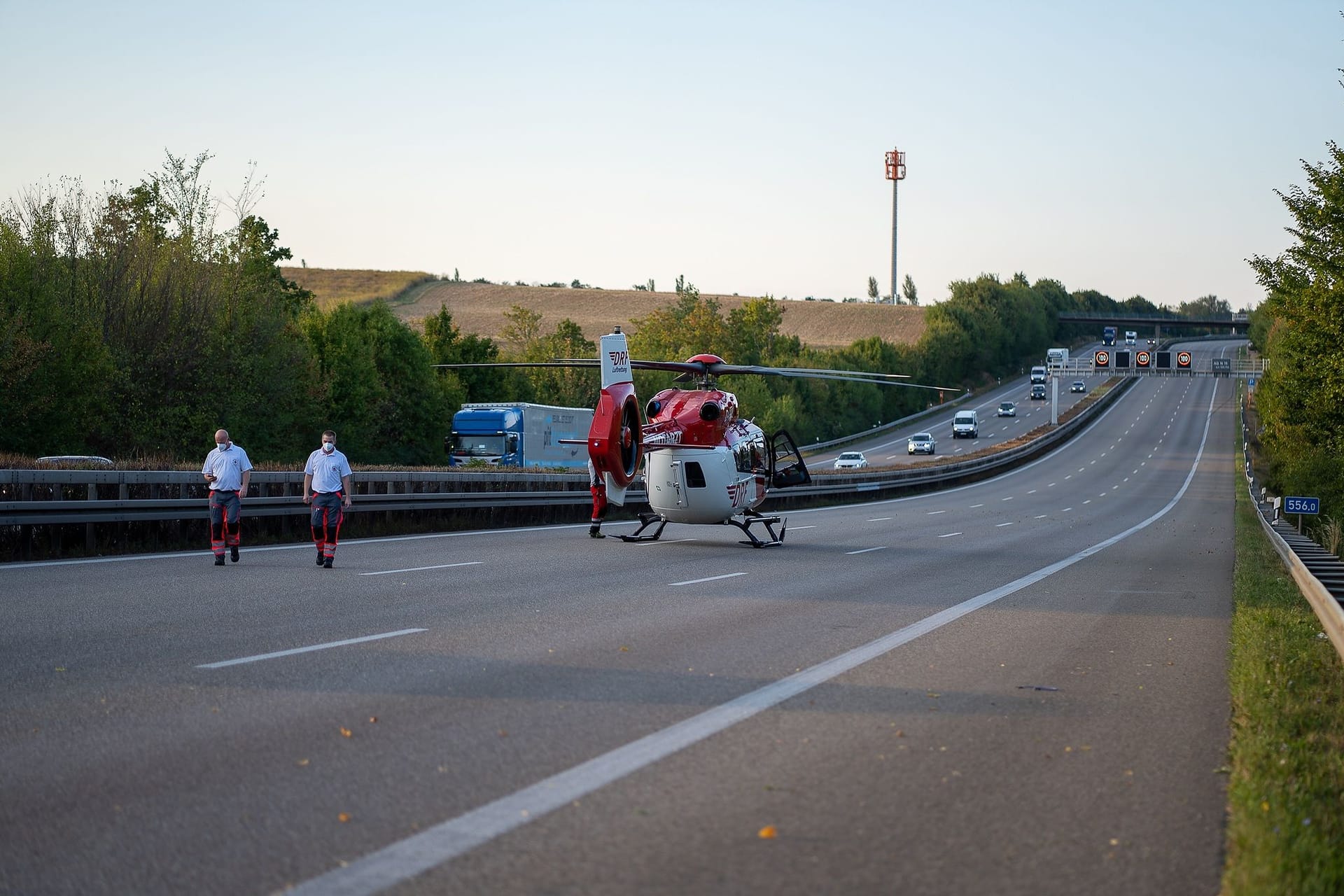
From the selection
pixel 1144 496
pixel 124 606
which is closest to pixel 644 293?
pixel 1144 496

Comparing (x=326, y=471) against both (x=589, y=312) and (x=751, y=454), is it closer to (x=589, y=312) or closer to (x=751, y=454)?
(x=751, y=454)

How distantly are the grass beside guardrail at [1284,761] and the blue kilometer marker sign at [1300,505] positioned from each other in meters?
19.9

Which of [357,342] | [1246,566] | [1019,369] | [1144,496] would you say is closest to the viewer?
[1246,566]

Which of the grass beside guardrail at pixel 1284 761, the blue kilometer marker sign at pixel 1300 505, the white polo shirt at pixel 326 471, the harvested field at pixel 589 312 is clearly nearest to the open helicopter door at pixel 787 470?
the white polo shirt at pixel 326 471

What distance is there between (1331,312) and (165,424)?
36.4m

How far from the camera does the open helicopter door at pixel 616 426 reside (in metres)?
22.0

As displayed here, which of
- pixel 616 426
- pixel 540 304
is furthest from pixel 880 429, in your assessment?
pixel 616 426

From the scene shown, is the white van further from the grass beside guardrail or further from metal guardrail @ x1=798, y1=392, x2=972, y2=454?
the grass beside guardrail

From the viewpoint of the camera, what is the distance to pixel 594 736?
276 inches

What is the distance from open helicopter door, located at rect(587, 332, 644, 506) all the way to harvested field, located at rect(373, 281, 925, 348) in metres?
130

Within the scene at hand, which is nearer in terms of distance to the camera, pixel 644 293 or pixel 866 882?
pixel 866 882

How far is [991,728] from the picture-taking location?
757 centimetres

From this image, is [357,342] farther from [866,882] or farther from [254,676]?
[866,882]

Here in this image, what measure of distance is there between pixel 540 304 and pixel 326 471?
167325mm
